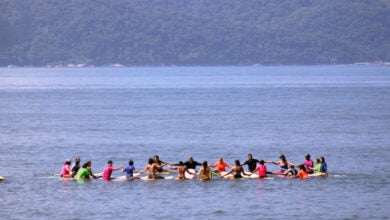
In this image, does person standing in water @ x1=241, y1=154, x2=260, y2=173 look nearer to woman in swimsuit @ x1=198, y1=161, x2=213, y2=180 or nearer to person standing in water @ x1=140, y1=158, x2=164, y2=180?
woman in swimsuit @ x1=198, y1=161, x2=213, y2=180

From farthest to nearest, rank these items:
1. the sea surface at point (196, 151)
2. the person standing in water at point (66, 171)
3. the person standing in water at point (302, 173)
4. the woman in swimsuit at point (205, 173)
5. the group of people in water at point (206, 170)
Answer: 1. the person standing in water at point (66, 171)
2. the person standing in water at point (302, 173)
3. the group of people in water at point (206, 170)
4. the woman in swimsuit at point (205, 173)
5. the sea surface at point (196, 151)

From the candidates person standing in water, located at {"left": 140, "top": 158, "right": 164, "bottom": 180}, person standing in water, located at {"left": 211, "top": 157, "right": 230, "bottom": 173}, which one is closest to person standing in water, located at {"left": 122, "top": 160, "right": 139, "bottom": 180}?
person standing in water, located at {"left": 140, "top": 158, "right": 164, "bottom": 180}

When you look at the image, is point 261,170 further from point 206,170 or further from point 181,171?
point 181,171

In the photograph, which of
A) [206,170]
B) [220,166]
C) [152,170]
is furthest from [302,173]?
[152,170]

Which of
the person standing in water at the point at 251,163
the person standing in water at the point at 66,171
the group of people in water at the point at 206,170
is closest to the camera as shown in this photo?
the group of people in water at the point at 206,170

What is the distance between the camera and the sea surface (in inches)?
1897

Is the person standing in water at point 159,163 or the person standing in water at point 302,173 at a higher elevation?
the person standing in water at point 159,163

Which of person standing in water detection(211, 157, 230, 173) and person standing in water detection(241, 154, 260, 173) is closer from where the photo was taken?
person standing in water detection(241, 154, 260, 173)

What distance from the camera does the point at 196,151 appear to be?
72125 mm

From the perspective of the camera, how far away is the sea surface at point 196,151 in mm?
48188

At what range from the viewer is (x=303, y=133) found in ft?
284

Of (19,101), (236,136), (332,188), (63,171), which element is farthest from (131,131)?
(19,101)

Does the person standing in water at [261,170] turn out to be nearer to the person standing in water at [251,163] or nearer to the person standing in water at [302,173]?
the person standing in water at [251,163]

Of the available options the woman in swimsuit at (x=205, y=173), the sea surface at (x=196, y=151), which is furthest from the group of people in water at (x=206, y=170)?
the sea surface at (x=196, y=151)
